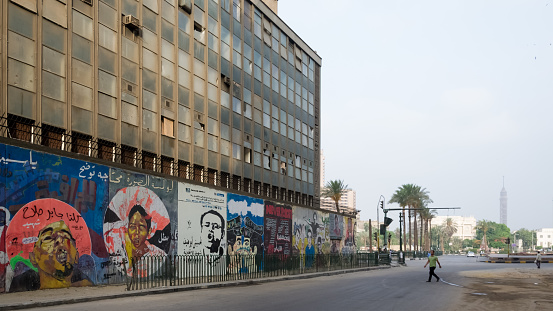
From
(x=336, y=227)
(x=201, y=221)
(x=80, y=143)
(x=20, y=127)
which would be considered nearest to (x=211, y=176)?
(x=201, y=221)

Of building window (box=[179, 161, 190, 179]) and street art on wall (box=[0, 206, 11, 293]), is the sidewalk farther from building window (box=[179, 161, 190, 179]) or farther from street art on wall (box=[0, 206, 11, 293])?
building window (box=[179, 161, 190, 179])

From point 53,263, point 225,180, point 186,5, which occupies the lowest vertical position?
point 53,263

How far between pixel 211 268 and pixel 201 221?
6257 millimetres

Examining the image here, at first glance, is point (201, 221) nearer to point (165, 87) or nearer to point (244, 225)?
point (244, 225)

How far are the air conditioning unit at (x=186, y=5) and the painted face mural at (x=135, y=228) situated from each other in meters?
11.9

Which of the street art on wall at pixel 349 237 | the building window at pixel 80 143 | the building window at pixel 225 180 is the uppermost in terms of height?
the building window at pixel 80 143

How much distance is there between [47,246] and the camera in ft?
68.3

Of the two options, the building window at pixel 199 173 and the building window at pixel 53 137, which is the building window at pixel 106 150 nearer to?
the building window at pixel 53 137

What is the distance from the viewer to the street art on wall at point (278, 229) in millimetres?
40875

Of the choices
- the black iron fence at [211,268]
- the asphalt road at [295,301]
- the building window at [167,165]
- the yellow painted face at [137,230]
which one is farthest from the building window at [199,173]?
the asphalt road at [295,301]

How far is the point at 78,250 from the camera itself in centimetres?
2233

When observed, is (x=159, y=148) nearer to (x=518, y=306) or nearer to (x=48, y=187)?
(x=48, y=187)

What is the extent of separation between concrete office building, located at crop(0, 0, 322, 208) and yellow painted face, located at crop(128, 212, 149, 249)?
10.7ft

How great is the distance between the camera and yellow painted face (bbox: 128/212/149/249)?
2586cm
